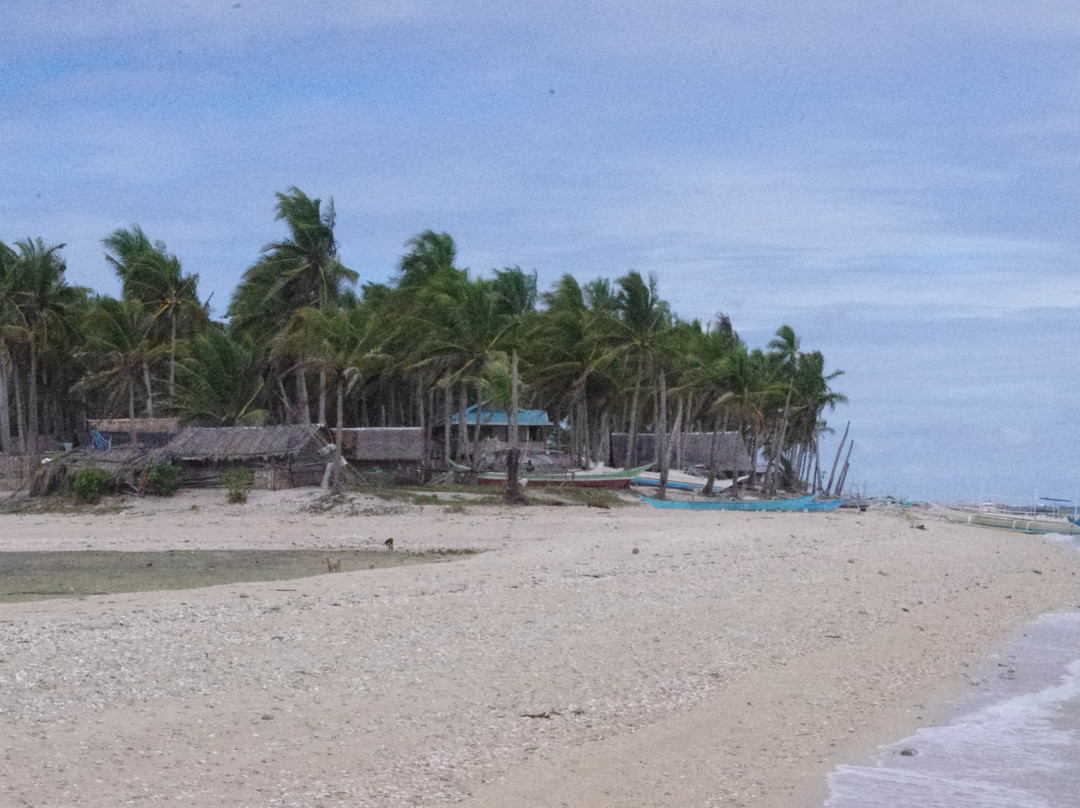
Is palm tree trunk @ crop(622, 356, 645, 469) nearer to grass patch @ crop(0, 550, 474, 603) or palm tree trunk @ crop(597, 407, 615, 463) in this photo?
palm tree trunk @ crop(597, 407, 615, 463)

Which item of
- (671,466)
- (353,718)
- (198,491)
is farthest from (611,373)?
(353,718)

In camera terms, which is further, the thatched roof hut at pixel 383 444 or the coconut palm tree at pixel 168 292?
the coconut palm tree at pixel 168 292

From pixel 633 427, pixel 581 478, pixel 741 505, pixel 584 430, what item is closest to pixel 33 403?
pixel 581 478

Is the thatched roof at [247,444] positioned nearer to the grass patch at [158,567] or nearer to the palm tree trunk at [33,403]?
the grass patch at [158,567]

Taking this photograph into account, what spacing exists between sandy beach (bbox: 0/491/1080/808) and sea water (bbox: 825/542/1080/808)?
30 cm

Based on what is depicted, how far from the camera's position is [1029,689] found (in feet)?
41.4

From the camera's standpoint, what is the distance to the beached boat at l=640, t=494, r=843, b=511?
129ft

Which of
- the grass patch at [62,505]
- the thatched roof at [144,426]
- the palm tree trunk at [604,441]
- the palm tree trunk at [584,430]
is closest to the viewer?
the grass patch at [62,505]

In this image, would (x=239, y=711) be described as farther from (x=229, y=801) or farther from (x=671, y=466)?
(x=671, y=466)

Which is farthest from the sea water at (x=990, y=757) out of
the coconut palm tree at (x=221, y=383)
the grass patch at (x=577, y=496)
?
the coconut palm tree at (x=221, y=383)

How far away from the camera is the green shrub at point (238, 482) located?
34.2m

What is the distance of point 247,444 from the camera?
35750 millimetres

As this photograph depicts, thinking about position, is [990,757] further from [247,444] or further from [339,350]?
[247,444]

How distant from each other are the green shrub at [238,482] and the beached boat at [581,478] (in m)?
8.93
